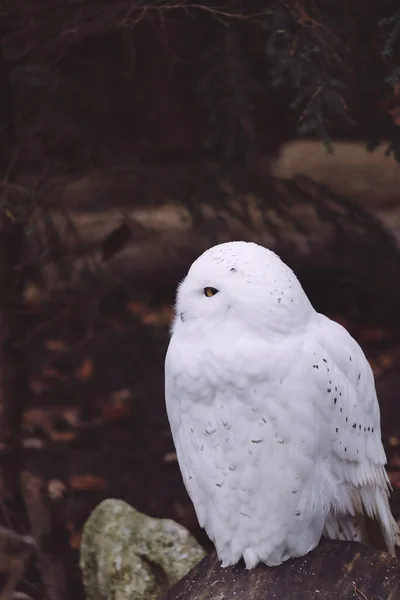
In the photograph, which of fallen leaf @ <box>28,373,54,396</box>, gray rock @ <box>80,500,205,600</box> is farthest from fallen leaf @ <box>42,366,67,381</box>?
gray rock @ <box>80,500,205,600</box>

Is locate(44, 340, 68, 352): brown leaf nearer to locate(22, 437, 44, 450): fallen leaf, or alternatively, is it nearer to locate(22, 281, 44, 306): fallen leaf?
locate(22, 281, 44, 306): fallen leaf

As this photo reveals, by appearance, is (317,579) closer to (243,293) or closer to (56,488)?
(243,293)

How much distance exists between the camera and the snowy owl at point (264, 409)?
65.1 inches

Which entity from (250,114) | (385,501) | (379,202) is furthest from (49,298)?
(385,501)

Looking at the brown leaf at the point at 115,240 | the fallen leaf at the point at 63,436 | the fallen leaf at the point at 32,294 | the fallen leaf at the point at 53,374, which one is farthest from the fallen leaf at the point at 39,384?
the brown leaf at the point at 115,240

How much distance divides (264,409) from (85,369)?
1.42m

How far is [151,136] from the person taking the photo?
2908mm

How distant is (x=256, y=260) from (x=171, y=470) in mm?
1407

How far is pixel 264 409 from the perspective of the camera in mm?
1673

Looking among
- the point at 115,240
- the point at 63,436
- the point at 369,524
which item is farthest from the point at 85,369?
the point at 369,524

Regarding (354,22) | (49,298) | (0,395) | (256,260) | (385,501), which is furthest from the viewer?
(49,298)

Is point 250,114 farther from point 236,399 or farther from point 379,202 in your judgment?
point 236,399

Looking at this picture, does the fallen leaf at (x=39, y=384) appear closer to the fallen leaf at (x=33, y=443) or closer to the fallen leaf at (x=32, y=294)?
the fallen leaf at (x=33, y=443)

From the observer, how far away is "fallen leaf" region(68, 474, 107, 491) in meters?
2.86
